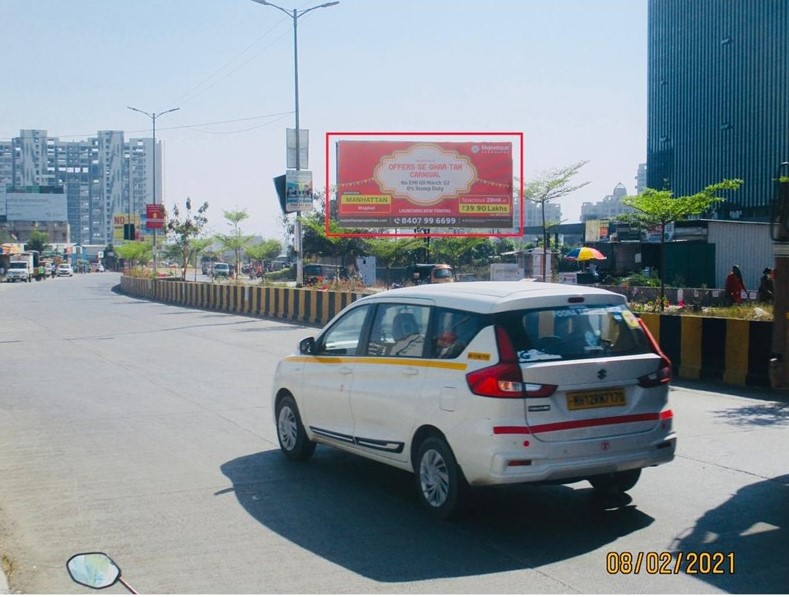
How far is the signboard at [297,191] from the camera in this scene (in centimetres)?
3331

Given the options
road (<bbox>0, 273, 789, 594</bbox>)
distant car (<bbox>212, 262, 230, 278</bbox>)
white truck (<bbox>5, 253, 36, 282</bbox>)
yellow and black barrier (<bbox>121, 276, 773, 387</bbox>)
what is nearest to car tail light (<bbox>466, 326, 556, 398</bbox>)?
road (<bbox>0, 273, 789, 594</bbox>)

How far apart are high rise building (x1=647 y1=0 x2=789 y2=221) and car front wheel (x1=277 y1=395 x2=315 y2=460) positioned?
6431 centimetres

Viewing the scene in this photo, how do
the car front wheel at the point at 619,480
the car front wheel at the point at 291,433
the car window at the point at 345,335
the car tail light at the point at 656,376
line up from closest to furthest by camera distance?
the car tail light at the point at 656,376 < the car front wheel at the point at 619,480 < the car window at the point at 345,335 < the car front wheel at the point at 291,433

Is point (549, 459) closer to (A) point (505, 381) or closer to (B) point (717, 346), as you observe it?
(A) point (505, 381)

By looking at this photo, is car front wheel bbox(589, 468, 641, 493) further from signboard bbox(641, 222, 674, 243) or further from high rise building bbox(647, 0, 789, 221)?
high rise building bbox(647, 0, 789, 221)

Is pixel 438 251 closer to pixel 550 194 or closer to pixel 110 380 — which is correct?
pixel 550 194

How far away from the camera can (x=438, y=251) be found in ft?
169

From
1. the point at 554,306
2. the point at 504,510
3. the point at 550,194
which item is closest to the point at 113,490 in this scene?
the point at 504,510

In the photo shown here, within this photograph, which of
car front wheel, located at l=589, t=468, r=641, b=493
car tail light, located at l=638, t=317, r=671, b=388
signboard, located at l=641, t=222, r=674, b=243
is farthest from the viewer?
signboard, located at l=641, t=222, r=674, b=243

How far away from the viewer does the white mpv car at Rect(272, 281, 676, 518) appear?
20.0ft

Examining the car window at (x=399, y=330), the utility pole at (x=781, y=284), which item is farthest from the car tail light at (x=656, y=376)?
the car window at (x=399, y=330)

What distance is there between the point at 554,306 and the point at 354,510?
83.9 inches

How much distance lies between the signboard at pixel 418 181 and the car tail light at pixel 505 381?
30.2 metres
